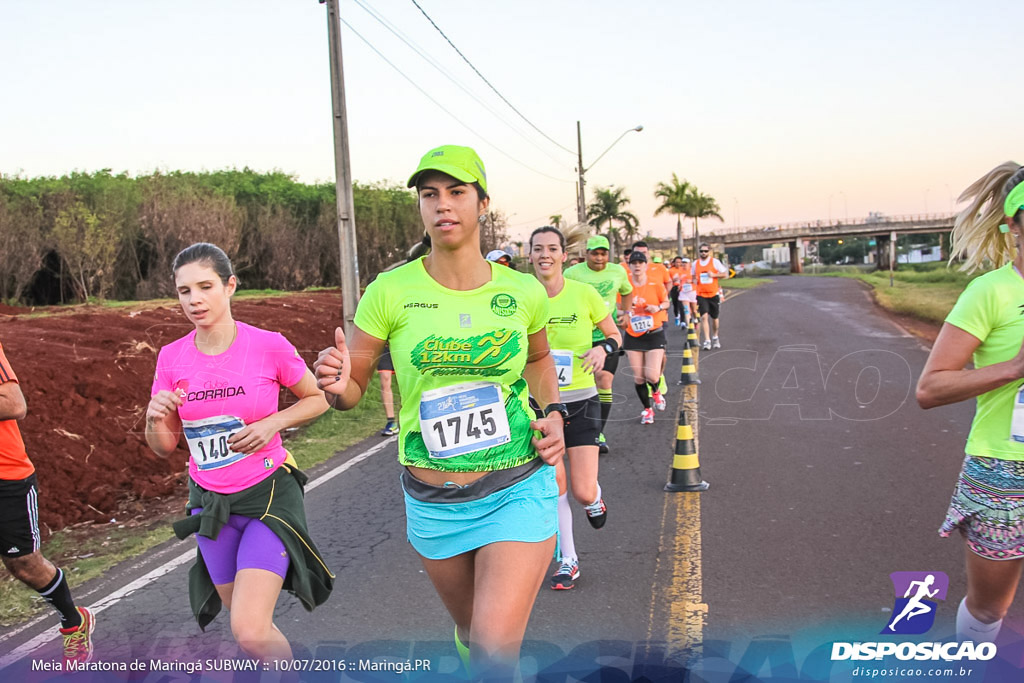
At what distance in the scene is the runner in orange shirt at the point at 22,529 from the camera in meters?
3.93

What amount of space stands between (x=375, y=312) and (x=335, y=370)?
264 millimetres

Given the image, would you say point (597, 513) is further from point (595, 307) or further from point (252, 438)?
point (252, 438)

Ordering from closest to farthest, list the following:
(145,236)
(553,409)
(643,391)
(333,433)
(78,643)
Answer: (553,409), (78,643), (643,391), (333,433), (145,236)

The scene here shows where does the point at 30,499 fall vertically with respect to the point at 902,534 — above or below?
above

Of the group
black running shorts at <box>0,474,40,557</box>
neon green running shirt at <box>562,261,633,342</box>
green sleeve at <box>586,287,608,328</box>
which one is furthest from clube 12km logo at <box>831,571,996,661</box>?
neon green running shirt at <box>562,261,633,342</box>

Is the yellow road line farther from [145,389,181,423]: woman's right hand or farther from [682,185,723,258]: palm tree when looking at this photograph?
[682,185,723,258]: palm tree

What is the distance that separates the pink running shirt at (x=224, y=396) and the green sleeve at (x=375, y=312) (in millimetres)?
816

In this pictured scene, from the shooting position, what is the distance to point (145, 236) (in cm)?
2797

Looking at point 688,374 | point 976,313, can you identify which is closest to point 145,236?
point 688,374

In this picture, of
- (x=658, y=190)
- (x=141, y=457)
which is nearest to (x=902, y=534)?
(x=141, y=457)

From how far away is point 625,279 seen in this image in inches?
328

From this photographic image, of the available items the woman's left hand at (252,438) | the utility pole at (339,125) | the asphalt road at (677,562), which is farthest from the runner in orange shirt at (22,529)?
the utility pole at (339,125)

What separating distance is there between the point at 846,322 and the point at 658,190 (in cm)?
4733

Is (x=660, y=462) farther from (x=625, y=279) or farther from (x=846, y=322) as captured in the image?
(x=846, y=322)
